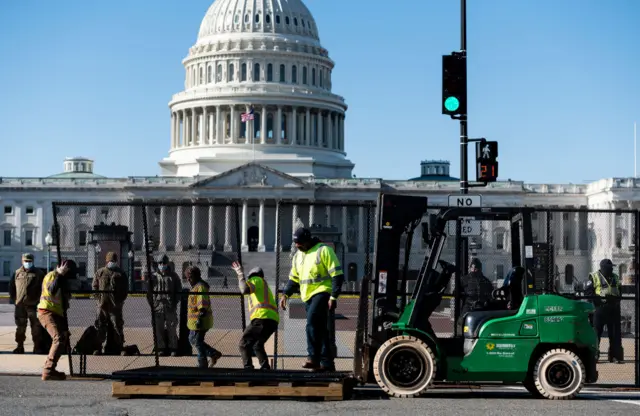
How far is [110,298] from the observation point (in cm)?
2108

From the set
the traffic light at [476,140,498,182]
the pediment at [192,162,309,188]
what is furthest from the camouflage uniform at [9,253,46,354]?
the pediment at [192,162,309,188]

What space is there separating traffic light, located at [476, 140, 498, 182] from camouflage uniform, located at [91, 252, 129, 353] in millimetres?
7178

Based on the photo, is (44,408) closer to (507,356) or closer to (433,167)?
(507,356)

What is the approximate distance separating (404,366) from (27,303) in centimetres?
970

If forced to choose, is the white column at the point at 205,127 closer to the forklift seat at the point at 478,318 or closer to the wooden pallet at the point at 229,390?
the forklift seat at the point at 478,318

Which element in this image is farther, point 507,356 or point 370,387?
point 370,387

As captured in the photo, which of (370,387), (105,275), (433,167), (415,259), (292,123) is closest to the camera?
(370,387)

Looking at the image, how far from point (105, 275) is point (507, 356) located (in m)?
7.75

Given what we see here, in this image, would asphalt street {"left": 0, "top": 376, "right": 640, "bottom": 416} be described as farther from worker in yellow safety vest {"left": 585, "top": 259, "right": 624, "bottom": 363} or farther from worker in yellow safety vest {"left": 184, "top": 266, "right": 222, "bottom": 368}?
worker in yellow safety vest {"left": 585, "top": 259, "right": 624, "bottom": 363}

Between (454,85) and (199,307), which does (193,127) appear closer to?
(454,85)

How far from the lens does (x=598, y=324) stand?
73.6 ft

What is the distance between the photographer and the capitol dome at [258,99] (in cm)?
12450

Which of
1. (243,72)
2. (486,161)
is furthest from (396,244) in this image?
(243,72)

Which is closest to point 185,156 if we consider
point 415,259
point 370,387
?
point 415,259
